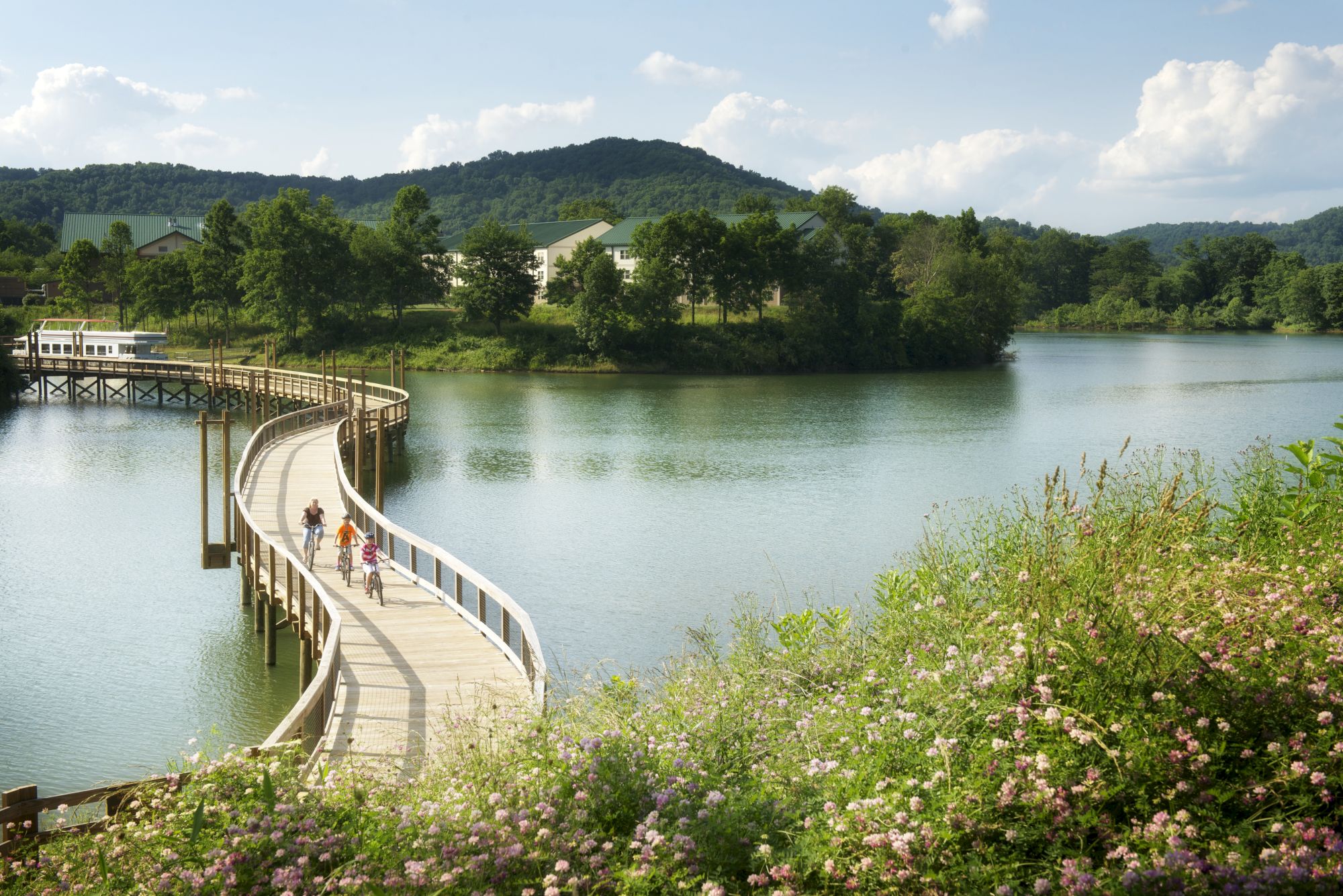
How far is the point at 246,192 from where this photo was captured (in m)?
200

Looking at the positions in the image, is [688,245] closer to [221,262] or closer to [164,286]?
[221,262]

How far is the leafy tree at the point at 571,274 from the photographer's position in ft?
254

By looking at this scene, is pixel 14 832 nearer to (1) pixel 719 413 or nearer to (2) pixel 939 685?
(2) pixel 939 685

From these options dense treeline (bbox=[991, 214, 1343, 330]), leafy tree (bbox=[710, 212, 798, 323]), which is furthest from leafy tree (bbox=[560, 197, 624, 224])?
dense treeline (bbox=[991, 214, 1343, 330])

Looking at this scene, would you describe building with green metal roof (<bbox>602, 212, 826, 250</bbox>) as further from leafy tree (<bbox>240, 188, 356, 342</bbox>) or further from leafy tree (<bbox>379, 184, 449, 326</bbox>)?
leafy tree (<bbox>240, 188, 356, 342</bbox>)

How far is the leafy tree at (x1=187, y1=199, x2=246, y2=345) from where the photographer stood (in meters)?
73.6

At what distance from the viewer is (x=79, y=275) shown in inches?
3034

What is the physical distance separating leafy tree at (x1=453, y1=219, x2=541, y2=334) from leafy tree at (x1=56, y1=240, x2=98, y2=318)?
2587 centimetres

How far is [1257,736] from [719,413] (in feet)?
141

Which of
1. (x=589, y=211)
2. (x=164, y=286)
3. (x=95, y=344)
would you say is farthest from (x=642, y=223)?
(x=95, y=344)

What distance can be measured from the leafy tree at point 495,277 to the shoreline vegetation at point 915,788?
6880 centimetres

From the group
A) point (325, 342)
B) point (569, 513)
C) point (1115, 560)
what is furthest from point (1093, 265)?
point (1115, 560)

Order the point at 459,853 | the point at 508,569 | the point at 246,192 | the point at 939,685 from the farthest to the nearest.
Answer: the point at 246,192 < the point at 508,569 < the point at 939,685 < the point at 459,853

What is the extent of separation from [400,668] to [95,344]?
181 ft
